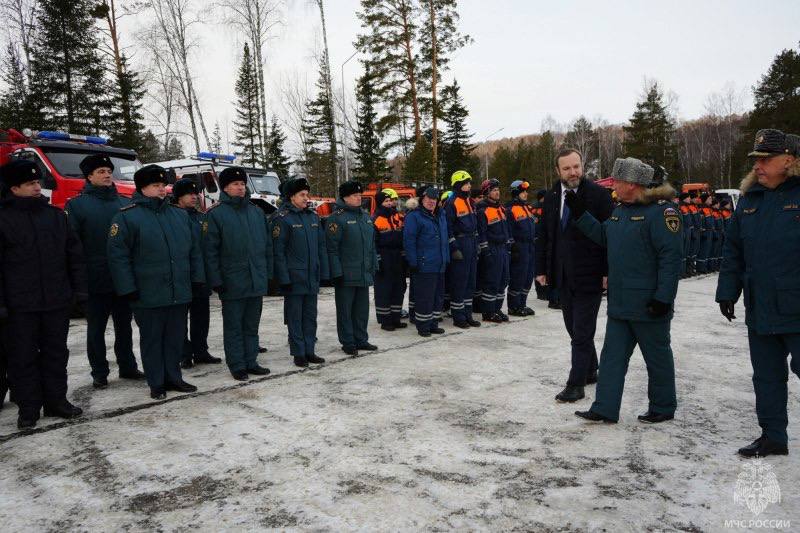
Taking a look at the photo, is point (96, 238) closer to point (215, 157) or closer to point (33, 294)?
point (33, 294)

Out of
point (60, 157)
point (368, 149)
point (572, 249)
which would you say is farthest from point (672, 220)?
point (368, 149)

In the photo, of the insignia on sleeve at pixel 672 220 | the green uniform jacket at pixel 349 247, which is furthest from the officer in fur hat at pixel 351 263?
the insignia on sleeve at pixel 672 220

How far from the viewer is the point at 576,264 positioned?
4.55 m

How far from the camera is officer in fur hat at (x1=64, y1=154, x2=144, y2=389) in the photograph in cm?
532

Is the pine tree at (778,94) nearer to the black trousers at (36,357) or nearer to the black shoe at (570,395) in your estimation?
the black shoe at (570,395)

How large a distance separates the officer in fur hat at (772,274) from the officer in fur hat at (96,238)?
18.1ft

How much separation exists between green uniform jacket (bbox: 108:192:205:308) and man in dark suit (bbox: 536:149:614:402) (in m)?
3.48

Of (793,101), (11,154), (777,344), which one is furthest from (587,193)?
(793,101)

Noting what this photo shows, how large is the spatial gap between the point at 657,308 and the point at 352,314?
3.87 m

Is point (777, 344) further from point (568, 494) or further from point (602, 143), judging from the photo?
point (602, 143)

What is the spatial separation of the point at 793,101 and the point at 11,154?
49.8 meters

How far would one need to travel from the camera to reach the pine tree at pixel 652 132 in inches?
1863

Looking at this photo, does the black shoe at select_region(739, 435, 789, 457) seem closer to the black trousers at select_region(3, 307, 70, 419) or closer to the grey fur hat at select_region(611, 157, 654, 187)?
the grey fur hat at select_region(611, 157, 654, 187)

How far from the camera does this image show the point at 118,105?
26.5 metres
